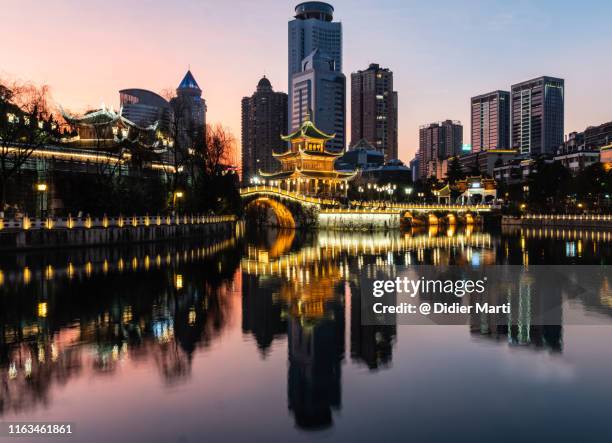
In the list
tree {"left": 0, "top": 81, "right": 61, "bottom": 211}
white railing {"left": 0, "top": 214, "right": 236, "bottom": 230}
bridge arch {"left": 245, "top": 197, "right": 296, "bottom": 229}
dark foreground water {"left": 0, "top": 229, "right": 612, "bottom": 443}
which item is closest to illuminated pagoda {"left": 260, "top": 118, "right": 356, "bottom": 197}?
bridge arch {"left": 245, "top": 197, "right": 296, "bottom": 229}

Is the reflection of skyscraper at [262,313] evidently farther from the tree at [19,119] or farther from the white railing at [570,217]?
the white railing at [570,217]

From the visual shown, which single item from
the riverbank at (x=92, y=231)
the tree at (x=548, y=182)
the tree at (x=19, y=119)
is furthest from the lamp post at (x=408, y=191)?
the tree at (x=19, y=119)

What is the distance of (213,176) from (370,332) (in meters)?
46.8

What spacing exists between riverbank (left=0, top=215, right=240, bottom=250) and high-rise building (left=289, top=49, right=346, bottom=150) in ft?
452

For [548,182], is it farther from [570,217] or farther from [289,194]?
[289,194]

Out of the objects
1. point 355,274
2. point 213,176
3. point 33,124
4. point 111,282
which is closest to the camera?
point 111,282

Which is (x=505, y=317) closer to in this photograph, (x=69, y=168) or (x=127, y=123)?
(x=69, y=168)

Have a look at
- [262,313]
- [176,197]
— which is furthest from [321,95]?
[262,313]

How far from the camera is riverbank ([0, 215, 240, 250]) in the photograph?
110ft

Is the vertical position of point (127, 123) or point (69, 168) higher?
point (127, 123)

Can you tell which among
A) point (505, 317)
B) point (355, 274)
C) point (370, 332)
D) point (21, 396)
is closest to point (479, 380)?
point (370, 332)

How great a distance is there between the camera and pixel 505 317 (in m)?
17.1

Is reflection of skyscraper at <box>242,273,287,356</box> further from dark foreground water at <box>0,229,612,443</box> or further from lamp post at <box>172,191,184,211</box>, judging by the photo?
lamp post at <box>172,191,184,211</box>

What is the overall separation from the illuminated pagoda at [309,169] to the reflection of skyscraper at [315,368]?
6623cm
